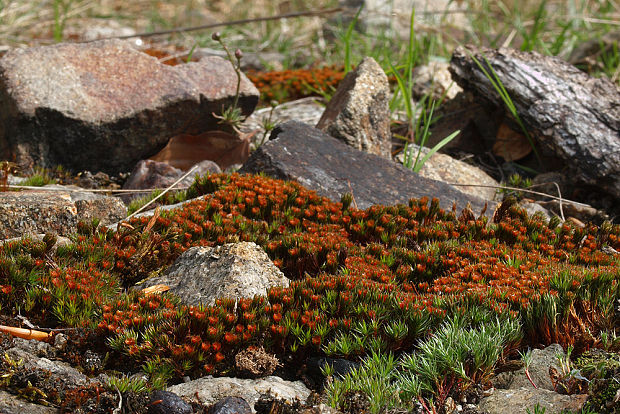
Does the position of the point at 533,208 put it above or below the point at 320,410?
below

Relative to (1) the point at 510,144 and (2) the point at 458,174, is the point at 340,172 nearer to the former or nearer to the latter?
(2) the point at 458,174

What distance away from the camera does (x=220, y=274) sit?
15.1 ft

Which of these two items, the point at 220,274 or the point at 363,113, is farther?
the point at 363,113

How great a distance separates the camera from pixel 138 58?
8.61 meters

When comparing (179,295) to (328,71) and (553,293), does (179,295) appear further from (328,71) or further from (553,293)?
(328,71)

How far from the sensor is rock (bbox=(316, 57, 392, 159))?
26.6 feet

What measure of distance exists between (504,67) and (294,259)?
4798 millimetres

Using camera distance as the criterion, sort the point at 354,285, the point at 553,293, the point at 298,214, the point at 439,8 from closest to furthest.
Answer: the point at 553,293 → the point at 354,285 → the point at 298,214 → the point at 439,8

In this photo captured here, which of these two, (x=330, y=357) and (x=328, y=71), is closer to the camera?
(x=330, y=357)

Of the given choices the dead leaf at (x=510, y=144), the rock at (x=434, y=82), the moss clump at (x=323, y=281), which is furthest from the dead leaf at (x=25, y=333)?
the rock at (x=434, y=82)

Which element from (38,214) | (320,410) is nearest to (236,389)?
(320,410)

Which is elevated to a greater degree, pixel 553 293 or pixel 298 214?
pixel 553 293

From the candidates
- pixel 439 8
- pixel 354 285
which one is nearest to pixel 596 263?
pixel 354 285

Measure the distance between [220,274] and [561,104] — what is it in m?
5.48
